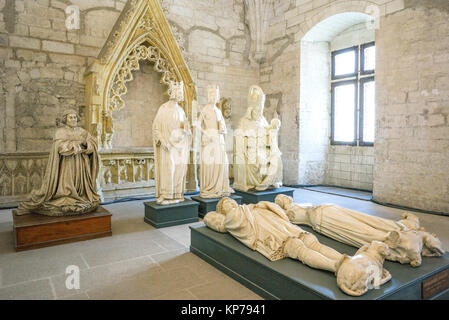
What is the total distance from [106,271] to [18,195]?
150 inches

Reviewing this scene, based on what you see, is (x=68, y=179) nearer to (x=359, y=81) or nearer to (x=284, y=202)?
(x=284, y=202)

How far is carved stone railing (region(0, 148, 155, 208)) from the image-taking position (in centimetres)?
586

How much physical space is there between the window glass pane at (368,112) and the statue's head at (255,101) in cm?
315

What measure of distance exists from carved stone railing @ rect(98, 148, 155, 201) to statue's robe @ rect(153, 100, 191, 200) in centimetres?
214

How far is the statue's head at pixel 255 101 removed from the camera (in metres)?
6.01

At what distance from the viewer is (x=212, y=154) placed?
5.25 m

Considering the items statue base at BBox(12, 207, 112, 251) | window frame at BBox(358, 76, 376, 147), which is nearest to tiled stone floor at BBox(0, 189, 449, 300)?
statue base at BBox(12, 207, 112, 251)

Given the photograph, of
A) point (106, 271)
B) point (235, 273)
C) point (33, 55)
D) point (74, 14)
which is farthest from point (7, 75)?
point (235, 273)

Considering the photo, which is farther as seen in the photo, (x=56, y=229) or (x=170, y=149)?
(x=170, y=149)

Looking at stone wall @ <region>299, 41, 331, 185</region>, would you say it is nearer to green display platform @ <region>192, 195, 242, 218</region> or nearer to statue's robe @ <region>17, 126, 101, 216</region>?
green display platform @ <region>192, 195, 242, 218</region>

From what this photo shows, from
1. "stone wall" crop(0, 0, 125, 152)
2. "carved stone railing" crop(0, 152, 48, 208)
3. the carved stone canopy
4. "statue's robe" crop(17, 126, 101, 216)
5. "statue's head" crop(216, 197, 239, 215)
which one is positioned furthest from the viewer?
the carved stone canopy

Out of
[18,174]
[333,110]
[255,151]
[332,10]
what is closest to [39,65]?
[18,174]

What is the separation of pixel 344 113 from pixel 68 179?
6640 millimetres

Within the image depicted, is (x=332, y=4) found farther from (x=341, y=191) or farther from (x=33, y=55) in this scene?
(x=33, y=55)
